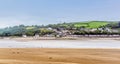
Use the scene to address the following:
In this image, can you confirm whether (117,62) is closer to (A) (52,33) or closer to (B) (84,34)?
(B) (84,34)

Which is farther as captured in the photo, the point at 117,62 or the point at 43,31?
the point at 43,31

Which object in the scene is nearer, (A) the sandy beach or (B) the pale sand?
(B) the pale sand

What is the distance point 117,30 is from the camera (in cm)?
13362

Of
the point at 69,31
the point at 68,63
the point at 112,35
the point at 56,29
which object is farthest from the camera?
the point at 56,29

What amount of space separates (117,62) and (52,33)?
117 metres

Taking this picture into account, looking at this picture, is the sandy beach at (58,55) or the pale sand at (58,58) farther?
the sandy beach at (58,55)

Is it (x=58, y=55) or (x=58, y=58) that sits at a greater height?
(x=58, y=58)

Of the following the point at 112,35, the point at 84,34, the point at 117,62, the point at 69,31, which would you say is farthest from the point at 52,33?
the point at 117,62

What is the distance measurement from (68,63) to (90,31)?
354ft

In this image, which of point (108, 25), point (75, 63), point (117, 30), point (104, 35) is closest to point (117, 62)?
point (75, 63)

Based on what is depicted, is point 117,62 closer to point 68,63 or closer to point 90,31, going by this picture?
point 68,63

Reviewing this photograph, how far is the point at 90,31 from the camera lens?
5148 inches

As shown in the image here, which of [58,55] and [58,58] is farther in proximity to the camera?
[58,55]

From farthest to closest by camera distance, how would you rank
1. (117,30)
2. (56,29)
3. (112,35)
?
(56,29) → (117,30) → (112,35)
